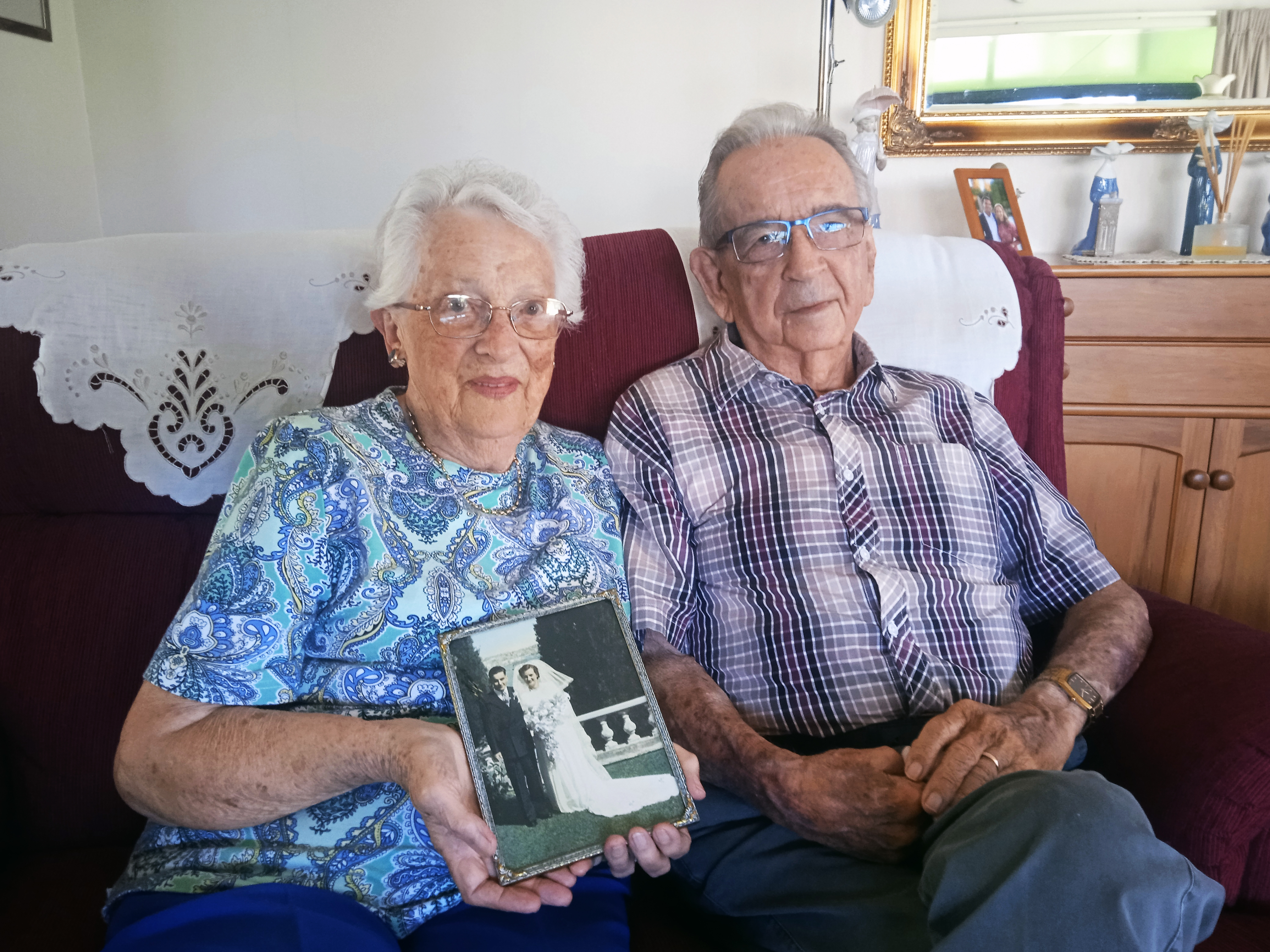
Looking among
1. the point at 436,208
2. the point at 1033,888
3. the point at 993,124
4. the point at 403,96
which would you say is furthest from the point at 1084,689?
the point at 403,96

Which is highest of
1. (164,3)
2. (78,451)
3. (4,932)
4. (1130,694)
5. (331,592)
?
(164,3)

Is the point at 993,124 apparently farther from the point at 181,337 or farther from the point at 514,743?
the point at 514,743

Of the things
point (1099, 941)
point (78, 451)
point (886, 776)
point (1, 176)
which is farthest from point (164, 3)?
point (1099, 941)

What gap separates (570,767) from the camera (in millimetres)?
875

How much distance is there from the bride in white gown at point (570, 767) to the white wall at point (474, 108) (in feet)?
6.83

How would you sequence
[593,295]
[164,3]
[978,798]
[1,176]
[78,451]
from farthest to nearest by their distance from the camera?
[164,3] < [1,176] < [593,295] < [78,451] < [978,798]

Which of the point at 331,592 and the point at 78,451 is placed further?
the point at 78,451

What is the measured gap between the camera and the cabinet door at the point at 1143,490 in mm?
2156

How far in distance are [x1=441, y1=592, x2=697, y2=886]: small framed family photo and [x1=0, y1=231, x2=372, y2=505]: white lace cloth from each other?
594 millimetres

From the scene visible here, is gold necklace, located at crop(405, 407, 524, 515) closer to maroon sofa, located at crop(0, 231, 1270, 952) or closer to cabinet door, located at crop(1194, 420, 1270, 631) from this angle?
maroon sofa, located at crop(0, 231, 1270, 952)

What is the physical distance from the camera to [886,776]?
970 mm

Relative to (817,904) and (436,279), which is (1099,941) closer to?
(817,904)

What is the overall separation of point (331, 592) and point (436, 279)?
16.5 inches

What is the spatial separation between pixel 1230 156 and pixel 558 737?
269cm
